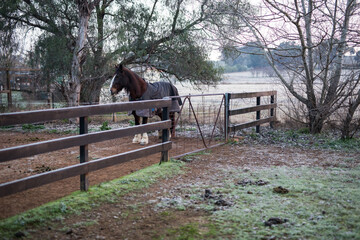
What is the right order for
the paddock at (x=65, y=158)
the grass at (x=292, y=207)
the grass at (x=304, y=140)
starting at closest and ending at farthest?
the grass at (x=292, y=207), the paddock at (x=65, y=158), the grass at (x=304, y=140)

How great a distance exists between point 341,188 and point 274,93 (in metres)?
6.75

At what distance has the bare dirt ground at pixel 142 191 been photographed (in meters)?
3.29

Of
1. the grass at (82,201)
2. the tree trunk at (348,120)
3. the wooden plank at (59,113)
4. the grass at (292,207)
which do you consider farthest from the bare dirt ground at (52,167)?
the tree trunk at (348,120)

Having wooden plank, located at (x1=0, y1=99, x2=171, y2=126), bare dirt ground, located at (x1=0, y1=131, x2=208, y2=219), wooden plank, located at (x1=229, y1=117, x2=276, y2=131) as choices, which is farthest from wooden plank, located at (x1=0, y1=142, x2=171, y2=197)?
wooden plank, located at (x1=229, y1=117, x2=276, y2=131)

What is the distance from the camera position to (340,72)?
9.39 m

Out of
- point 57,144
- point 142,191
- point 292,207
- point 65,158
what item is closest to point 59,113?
point 57,144

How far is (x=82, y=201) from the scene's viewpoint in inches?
153

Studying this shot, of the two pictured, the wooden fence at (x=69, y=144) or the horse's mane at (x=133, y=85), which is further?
the horse's mane at (x=133, y=85)

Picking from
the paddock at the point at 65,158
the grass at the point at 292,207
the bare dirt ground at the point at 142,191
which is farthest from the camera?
the paddock at the point at 65,158

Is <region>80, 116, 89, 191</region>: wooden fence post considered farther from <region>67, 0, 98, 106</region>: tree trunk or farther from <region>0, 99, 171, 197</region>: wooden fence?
<region>67, 0, 98, 106</region>: tree trunk

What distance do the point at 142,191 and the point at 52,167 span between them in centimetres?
232

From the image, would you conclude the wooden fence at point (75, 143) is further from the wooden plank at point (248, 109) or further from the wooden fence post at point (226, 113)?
the wooden plank at point (248, 109)

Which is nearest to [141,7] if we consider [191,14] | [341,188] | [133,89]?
[191,14]

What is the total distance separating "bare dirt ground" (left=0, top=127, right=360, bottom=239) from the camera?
10.8 ft
